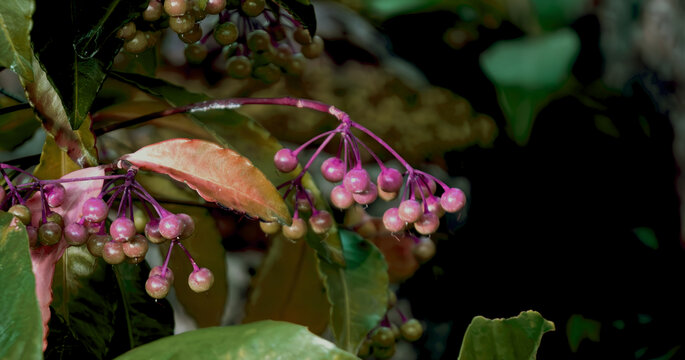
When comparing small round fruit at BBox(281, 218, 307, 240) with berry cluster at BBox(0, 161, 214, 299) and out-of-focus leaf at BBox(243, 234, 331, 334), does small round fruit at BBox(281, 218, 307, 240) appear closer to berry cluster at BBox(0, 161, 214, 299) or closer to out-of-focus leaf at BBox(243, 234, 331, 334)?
berry cluster at BBox(0, 161, 214, 299)

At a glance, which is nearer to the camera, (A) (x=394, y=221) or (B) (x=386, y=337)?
(A) (x=394, y=221)

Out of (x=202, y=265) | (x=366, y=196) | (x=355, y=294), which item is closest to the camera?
(x=366, y=196)

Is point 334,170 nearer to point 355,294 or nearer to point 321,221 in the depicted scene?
point 321,221

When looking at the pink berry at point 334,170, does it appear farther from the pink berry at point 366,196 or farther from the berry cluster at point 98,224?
the berry cluster at point 98,224

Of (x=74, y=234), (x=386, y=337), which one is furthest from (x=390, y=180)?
(x=386, y=337)

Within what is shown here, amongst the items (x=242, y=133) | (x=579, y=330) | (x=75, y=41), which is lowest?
(x=579, y=330)

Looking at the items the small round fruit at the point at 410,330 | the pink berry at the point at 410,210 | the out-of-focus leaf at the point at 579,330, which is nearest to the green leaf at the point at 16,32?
the pink berry at the point at 410,210

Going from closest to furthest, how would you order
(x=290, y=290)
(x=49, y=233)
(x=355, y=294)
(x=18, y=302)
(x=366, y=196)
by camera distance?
(x=18, y=302) → (x=49, y=233) → (x=366, y=196) → (x=355, y=294) → (x=290, y=290)

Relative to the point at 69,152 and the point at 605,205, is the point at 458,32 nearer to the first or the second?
the point at 605,205
